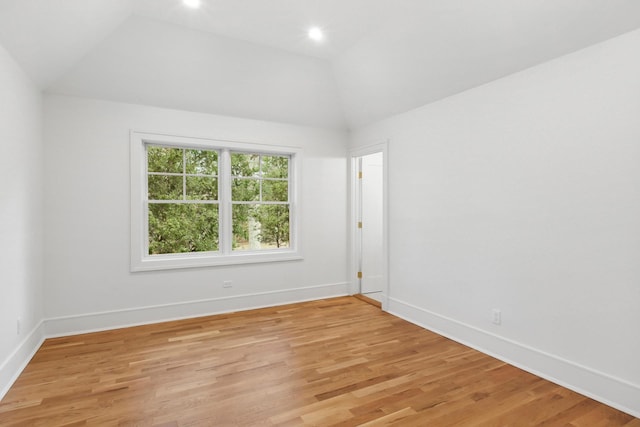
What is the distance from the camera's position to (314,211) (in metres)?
4.90

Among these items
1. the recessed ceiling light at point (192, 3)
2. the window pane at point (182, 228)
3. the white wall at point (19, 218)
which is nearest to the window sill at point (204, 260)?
the window pane at point (182, 228)

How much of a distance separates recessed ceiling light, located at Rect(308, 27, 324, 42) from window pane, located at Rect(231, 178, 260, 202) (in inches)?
77.4

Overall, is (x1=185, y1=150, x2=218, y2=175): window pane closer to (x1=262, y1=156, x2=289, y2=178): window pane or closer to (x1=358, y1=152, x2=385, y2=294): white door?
(x1=262, y1=156, x2=289, y2=178): window pane

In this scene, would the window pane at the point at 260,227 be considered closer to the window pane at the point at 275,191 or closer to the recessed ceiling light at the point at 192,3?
the window pane at the point at 275,191

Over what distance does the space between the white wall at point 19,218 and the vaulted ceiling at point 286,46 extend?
0.30 m

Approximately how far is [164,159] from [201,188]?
545mm

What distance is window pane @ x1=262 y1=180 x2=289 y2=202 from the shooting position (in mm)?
4711

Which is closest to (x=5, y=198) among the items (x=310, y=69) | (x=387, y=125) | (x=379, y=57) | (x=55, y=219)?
(x=55, y=219)

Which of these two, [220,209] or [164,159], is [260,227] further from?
[164,159]

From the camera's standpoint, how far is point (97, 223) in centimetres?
364

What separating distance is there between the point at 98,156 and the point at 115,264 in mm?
1180

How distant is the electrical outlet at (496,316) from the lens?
3.03 metres

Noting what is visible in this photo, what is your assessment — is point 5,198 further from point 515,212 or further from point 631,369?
point 631,369

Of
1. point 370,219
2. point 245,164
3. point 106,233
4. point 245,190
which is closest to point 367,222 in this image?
point 370,219
